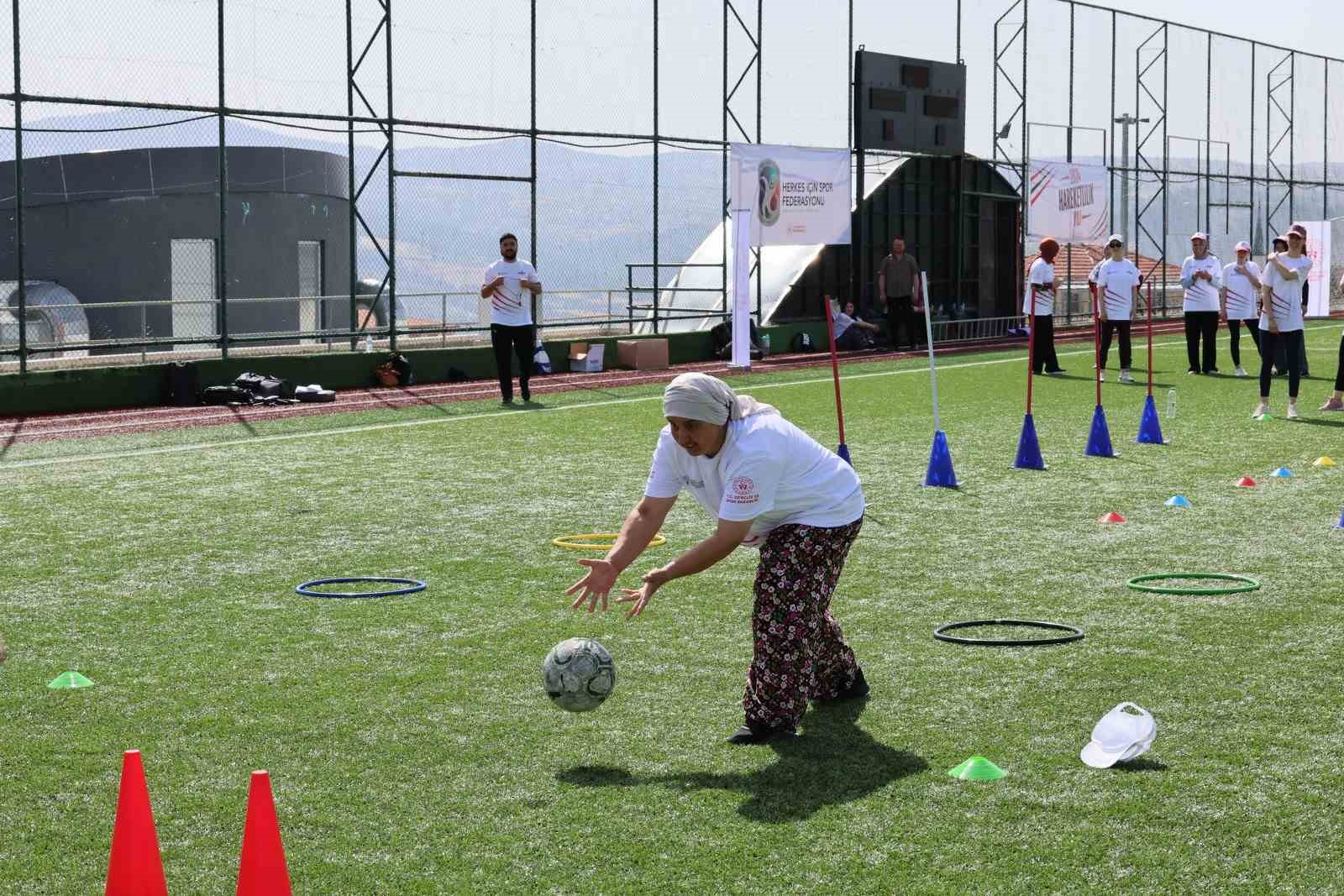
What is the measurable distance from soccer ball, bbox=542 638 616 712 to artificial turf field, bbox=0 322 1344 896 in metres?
0.14

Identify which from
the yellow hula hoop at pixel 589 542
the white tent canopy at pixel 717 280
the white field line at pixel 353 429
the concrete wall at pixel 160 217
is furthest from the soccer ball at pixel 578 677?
the concrete wall at pixel 160 217

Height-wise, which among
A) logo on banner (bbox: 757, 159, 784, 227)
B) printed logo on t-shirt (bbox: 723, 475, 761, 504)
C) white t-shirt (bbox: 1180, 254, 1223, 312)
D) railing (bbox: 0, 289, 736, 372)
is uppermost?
logo on banner (bbox: 757, 159, 784, 227)

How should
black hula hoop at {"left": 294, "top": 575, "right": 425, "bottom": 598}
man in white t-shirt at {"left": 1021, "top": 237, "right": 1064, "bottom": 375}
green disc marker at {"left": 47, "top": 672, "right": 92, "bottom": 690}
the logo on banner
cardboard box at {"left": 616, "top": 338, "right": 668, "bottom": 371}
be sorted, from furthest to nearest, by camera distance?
the logo on banner
cardboard box at {"left": 616, "top": 338, "right": 668, "bottom": 371}
man in white t-shirt at {"left": 1021, "top": 237, "right": 1064, "bottom": 375}
black hula hoop at {"left": 294, "top": 575, "right": 425, "bottom": 598}
green disc marker at {"left": 47, "top": 672, "right": 92, "bottom": 690}

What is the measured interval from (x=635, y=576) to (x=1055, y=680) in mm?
3082

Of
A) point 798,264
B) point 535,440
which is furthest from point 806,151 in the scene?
point 535,440

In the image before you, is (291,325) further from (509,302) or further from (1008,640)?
(1008,640)

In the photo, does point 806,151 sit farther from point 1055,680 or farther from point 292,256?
point 1055,680

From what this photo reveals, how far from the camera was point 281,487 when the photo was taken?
13141 mm

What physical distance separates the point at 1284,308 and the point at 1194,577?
937 cm

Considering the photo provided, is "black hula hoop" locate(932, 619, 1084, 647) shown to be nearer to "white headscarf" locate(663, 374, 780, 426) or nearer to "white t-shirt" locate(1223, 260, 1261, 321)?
"white headscarf" locate(663, 374, 780, 426)

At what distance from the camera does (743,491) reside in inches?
226

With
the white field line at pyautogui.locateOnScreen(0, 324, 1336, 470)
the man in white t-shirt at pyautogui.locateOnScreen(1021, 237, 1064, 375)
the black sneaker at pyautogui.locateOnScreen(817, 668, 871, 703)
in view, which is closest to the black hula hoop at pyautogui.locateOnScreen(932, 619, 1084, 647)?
the black sneaker at pyautogui.locateOnScreen(817, 668, 871, 703)

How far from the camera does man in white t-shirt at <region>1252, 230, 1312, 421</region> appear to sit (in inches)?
684

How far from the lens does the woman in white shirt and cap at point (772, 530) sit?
5.81 meters
